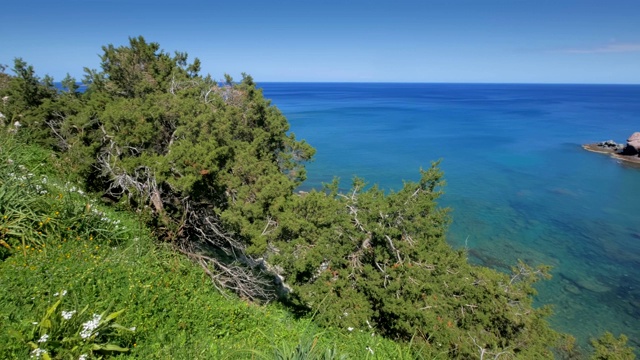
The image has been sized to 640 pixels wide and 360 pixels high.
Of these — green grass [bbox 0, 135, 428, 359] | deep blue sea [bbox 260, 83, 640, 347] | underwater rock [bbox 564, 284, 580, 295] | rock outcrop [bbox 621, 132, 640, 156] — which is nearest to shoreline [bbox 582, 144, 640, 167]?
rock outcrop [bbox 621, 132, 640, 156]

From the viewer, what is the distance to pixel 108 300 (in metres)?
5.76

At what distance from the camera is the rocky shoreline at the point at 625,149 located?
4147 cm

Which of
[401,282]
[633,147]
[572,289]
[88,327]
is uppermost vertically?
[88,327]

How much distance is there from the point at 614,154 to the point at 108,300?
185 feet

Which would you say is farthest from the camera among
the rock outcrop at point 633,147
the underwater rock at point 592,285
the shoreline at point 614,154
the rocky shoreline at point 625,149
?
the rock outcrop at point 633,147

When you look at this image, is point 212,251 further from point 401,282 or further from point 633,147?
point 633,147

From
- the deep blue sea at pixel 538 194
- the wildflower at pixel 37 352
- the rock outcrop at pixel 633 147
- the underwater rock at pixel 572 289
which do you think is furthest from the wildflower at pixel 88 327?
the rock outcrop at pixel 633 147

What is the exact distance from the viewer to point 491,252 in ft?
64.0

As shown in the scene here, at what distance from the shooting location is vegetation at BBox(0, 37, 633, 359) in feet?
18.7

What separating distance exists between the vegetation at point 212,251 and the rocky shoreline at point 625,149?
41501mm

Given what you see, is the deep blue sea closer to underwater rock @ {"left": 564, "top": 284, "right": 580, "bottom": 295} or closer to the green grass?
underwater rock @ {"left": 564, "top": 284, "right": 580, "bottom": 295}

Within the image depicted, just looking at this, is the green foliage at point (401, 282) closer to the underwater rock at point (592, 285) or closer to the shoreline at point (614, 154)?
the underwater rock at point (592, 285)

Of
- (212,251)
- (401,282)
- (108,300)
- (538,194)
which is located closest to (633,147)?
(538,194)

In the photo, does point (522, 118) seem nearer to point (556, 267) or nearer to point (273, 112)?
point (556, 267)
